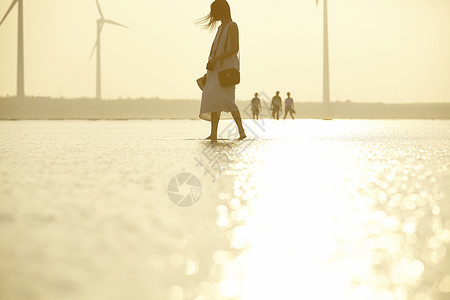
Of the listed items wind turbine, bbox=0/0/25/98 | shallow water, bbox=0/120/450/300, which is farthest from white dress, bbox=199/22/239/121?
wind turbine, bbox=0/0/25/98

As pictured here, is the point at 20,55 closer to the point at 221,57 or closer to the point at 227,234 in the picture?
the point at 221,57

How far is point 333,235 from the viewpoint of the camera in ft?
9.67

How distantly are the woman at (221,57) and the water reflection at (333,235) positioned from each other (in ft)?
14.3

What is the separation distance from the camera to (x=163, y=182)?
4.97 m

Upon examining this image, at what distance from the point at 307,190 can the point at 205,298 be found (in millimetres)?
2668

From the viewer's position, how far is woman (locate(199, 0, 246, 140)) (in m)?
10.1

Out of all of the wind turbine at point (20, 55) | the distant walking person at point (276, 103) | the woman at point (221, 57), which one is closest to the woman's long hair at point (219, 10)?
the woman at point (221, 57)

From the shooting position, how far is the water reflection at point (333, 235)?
208cm

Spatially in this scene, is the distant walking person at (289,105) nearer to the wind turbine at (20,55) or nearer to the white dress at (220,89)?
the wind turbine at (20,55)

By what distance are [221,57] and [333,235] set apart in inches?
287

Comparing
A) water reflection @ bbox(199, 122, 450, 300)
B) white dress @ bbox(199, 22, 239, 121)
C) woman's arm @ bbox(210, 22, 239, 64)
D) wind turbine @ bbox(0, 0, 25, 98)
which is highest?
wind turbine @ bbox(0, 0, 25, 98)

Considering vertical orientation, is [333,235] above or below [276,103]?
below

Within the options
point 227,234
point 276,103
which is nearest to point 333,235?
point 227,234

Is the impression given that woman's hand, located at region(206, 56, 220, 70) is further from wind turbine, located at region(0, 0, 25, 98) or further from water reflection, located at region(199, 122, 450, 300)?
wind turbine, located at region(0, 0, 25, 98)
